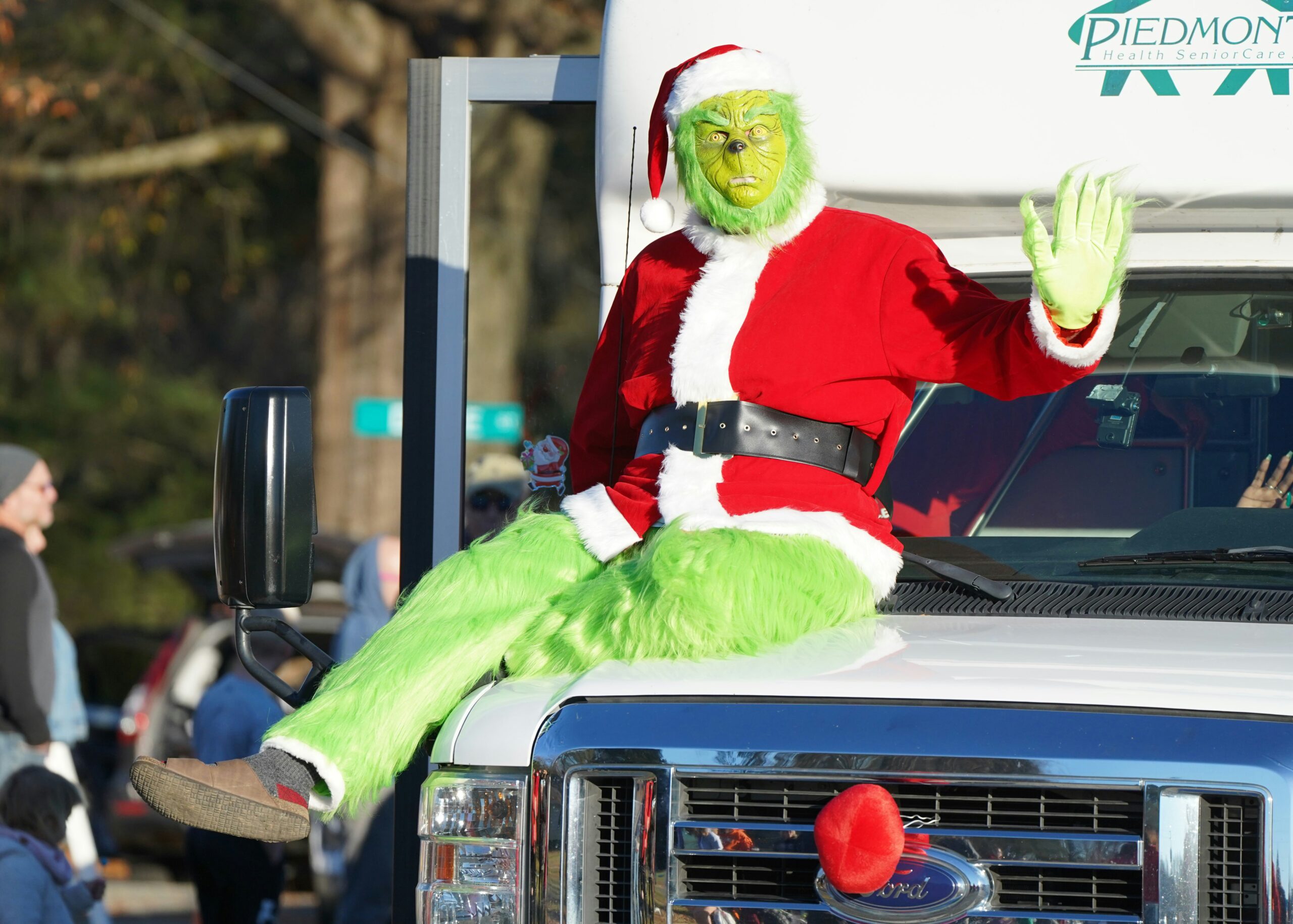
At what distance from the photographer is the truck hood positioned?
2422 mm

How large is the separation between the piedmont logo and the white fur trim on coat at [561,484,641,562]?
1289 millimetres

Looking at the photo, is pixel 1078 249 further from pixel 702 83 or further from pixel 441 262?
pixel 441 262

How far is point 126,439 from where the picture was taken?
781 inches

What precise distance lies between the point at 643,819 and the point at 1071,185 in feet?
4.05

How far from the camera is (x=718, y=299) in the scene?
327 centimetres

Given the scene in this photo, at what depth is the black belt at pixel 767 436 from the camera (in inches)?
125

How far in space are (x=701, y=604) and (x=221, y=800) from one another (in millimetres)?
818

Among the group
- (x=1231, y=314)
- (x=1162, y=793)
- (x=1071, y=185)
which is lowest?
(x=1162, y=793)

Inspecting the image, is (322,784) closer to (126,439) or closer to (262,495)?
(262,495)

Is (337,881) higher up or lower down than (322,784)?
lower down

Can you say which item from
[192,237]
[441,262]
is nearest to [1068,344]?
[441,262]

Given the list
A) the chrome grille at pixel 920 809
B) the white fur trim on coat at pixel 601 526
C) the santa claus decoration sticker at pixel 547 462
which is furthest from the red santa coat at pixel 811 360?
the chrome grille at pixel 920 809

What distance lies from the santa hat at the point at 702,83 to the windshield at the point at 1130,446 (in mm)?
692

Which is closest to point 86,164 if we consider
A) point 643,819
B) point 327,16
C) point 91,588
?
point 327,16
